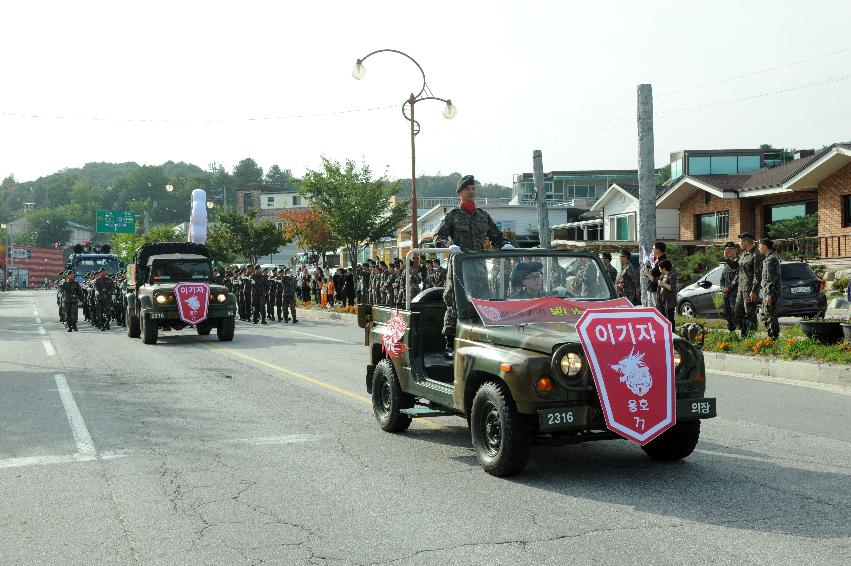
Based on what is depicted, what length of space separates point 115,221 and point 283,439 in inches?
2847

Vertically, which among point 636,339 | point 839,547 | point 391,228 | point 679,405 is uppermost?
point 391,228

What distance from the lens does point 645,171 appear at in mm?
18969

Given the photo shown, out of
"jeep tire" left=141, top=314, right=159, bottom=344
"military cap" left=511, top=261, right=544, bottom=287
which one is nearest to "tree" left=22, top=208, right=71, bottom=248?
"jeep tire" left=141, top=314, right=159, bottom=344

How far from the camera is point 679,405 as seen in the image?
6.37m

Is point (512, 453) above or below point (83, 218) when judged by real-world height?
below

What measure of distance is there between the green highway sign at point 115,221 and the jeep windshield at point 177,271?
55.9 metres

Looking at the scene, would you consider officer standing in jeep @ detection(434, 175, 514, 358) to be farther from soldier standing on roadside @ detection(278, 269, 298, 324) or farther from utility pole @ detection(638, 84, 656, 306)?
soldier standing on roadside @ detection(278, 269, 298, 324)

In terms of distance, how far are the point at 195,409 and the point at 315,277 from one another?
1134 inches

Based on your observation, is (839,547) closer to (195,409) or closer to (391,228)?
(195,409)

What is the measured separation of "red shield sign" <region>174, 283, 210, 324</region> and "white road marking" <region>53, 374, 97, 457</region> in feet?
24.7

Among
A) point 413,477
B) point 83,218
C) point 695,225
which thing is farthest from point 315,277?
point 83,218

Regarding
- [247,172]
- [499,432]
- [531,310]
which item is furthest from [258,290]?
[247,172]

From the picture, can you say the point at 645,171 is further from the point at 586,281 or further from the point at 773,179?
the point at 773,179

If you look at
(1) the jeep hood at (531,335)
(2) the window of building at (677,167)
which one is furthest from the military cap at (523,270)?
(2) the window of building at (677,167)
